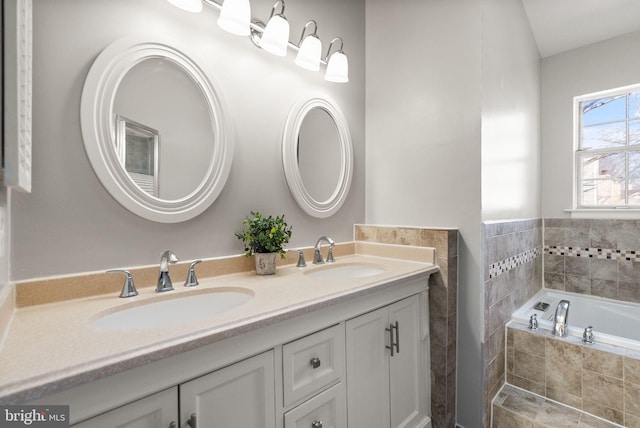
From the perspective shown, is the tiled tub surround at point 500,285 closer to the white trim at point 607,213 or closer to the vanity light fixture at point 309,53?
the white trim at point 607,213

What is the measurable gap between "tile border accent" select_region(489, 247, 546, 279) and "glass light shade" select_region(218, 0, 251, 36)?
1.77m

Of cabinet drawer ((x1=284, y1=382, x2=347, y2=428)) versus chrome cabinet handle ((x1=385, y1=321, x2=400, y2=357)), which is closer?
cabinet drawer ((x1=284, y1=382, x2=347, y2=428))

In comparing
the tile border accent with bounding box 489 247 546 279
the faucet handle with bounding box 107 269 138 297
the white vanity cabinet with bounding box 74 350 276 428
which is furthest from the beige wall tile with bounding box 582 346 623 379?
the faucet handle with bounding box 107 269 138 297

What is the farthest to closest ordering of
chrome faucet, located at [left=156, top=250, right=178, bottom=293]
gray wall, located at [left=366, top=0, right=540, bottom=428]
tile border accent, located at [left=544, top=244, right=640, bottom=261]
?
tile border accent, located at [left=544, top=244, right=640, bottom=261]
gray wall, located at [left=366, top=0, right=540, bottom=428]
chrome faucet, located at [left=156, top=250, right=178, bottom=293]

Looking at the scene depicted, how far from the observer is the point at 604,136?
8.14 feet

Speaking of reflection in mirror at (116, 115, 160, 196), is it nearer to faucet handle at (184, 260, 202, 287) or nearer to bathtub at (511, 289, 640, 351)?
faucet handle at (184, 260, 202, 287)

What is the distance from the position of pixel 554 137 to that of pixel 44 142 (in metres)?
3.57

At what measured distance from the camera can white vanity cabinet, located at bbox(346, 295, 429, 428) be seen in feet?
3.76

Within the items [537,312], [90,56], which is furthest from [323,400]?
[537,312]

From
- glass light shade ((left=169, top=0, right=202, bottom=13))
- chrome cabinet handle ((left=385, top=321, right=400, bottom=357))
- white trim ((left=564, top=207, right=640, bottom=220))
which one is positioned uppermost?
glass light shade ((left=169, top=0, right=202, bottom=13))

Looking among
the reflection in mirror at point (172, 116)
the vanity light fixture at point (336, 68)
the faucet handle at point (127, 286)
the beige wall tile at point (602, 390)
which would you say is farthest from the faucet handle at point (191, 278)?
the beige wall tile at point (602, 390)

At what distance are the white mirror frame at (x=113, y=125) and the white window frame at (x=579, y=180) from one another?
9.90ft

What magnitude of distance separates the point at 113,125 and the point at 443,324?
177 centimetres

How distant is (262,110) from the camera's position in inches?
59.4
